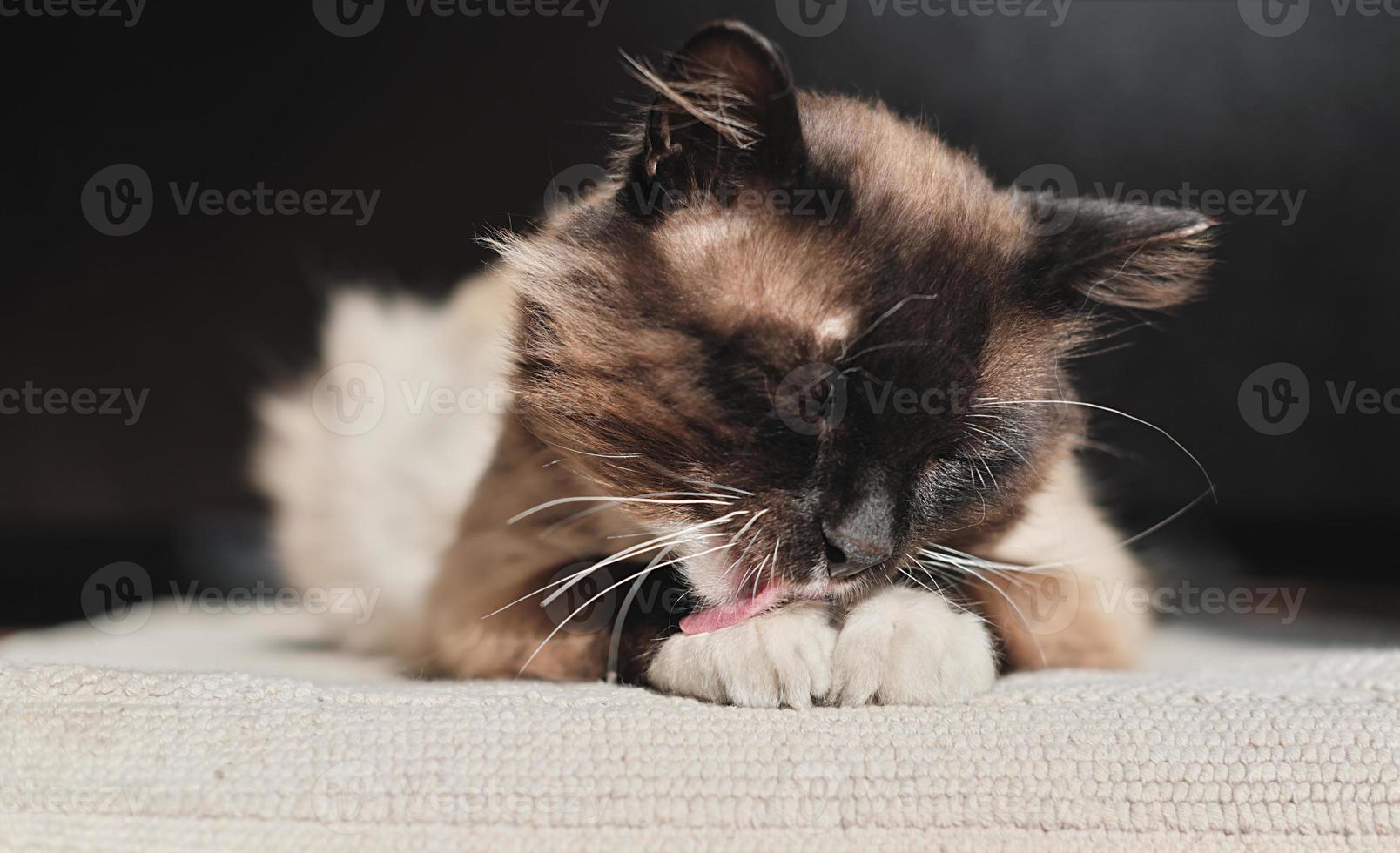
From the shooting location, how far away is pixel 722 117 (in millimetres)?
955

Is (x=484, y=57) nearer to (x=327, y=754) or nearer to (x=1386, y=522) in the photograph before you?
(x=327, y=754)

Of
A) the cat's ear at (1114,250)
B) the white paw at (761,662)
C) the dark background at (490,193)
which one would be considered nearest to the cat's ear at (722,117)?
the cat's ear at (1114,250)

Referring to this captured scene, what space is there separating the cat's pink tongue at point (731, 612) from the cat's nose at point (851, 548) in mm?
65

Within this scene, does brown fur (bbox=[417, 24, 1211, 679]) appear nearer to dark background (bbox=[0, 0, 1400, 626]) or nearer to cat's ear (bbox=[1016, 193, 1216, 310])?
cat's ear (bbox=[1016, 193, 1216, 310])

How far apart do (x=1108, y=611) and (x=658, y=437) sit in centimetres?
73

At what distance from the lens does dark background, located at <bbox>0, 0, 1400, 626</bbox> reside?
2.17m

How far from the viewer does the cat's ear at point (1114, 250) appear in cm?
109

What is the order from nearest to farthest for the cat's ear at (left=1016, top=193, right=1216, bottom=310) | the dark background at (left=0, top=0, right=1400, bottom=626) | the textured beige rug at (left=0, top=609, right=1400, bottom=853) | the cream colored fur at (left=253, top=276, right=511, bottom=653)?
the textured beige rug at (left=0, top=609, right=1400, bottom=853)
the cat's ear at (left=1016, top=193, right=1216, bottom=310)
the cream colored fur at (left=253, top=276, right=511, bottom=653)
the dark background at (left=0, top=0, right=1400, bottom=626)

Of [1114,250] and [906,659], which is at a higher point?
[1114,250]

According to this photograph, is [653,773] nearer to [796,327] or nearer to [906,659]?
[906,659]

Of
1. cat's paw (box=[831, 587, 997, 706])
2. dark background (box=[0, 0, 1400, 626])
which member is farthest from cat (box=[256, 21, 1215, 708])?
dark background (box=[0, 0, 1400, 626])

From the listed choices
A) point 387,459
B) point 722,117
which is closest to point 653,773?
point 722,117

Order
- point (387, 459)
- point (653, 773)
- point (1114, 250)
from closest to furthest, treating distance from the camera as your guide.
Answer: point (653, 773), point (1114, 250), point (387, 459)

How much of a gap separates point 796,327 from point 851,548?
216mm
